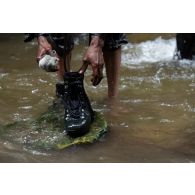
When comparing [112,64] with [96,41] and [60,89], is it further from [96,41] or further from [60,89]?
[96,41]

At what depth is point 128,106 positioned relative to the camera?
11.7 feet

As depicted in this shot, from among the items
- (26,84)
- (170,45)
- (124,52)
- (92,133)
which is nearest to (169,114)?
(92,133)

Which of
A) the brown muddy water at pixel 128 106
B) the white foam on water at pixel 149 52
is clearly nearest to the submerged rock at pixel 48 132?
the brown muddy water at pixel 128 106

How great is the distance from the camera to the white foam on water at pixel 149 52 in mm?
5409

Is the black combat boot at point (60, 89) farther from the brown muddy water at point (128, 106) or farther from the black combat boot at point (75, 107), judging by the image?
the black combat boot at point (75, 107)

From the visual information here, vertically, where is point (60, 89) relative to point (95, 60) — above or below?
below

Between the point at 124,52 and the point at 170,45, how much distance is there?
830mm

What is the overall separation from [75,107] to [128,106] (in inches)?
30.1

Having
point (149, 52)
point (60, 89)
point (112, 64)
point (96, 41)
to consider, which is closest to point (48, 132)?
point (60, 89)

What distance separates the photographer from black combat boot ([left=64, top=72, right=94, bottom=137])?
110 inches

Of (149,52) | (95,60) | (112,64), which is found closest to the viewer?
(95,60)

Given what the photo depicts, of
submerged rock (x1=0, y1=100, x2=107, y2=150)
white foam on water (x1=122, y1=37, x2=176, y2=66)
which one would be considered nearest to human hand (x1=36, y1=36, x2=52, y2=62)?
submerged rock (x1=0, y1=100, x2=107, y2=150)

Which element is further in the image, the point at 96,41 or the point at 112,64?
the point at 112,64
